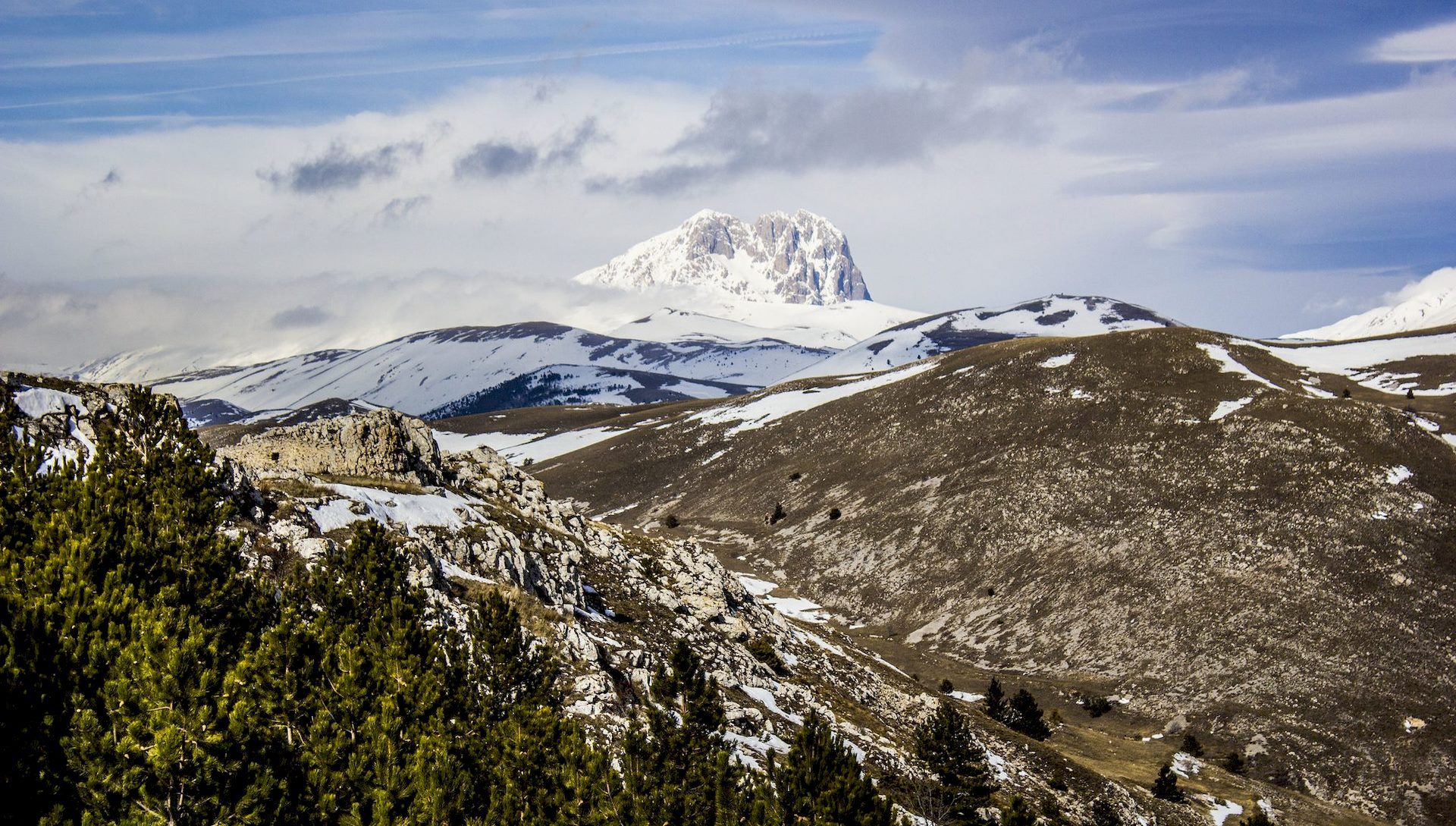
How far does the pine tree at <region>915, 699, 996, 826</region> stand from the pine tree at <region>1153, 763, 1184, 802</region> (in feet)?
50.5

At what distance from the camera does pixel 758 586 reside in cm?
Answer: 10944

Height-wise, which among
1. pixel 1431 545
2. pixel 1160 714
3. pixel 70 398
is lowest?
pixel 1160 714

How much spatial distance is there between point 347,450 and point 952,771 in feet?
115

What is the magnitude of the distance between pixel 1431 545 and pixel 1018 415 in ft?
179

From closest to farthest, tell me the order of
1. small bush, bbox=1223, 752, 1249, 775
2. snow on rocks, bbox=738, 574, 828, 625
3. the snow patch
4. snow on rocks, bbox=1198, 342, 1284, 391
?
the snow patch < small bush, bbox=1223, 752, 1249, 775 < snow on rocks, bbox=738, 574, 828, 625 < snow on rocks, bbox=1198, 342, 1284, 391

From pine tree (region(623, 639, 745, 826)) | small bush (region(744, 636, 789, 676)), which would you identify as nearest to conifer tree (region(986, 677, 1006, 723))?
small bush (region(744, 636, 789, 676))

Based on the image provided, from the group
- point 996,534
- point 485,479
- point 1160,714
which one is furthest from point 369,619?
point 996,534

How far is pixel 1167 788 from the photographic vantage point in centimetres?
5512

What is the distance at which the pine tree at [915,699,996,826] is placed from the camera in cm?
4091

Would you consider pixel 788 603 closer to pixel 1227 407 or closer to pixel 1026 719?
pixel 1026 719

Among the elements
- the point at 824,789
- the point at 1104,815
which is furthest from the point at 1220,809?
the point at 824,789

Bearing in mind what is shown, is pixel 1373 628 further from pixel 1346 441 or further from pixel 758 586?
pixel 758 586

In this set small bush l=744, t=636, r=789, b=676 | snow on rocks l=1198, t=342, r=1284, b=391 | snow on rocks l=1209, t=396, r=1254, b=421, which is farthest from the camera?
snow on rocks l=1198, t=342, r=1284, b=391

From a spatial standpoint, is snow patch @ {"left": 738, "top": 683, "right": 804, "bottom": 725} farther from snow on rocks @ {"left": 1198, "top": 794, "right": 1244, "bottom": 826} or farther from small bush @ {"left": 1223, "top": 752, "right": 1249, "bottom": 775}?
small bush @ {"left": 1223, "top": 752, "right": 1249, "bottom": 775}
